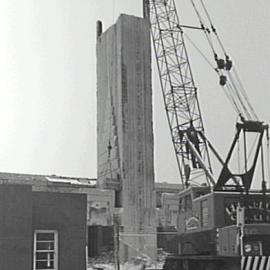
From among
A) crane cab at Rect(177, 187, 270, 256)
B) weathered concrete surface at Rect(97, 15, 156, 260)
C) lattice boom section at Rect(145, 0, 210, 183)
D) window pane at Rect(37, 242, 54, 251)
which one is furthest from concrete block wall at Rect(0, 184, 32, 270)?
lattice boom section at Rect(145, 0, 210, 183)

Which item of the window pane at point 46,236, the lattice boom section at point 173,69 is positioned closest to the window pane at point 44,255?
the window pane at point 46,236

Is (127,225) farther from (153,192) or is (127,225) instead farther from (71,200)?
(71,200)

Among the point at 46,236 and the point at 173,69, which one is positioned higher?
the point at 173,69

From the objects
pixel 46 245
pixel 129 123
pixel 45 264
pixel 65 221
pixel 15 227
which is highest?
pixel 129 123

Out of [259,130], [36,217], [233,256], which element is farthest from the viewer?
[259,130]

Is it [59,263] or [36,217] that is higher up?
[36,217]

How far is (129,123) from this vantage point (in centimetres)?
2053

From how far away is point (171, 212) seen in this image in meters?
21.3

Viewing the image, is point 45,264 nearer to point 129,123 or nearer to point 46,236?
point 46,236

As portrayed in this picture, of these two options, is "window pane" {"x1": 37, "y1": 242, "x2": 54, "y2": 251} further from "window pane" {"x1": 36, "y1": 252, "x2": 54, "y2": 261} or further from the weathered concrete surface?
the weathered concrete surface

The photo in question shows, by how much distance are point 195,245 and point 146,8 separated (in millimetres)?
11345

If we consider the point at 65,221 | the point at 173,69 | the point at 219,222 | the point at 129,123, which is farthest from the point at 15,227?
the point at 173,69

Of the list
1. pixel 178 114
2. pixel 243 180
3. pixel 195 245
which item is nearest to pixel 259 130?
pixel 243 180

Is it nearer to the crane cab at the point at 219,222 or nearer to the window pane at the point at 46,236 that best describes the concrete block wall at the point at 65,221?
the window pane at the point at 46,236
